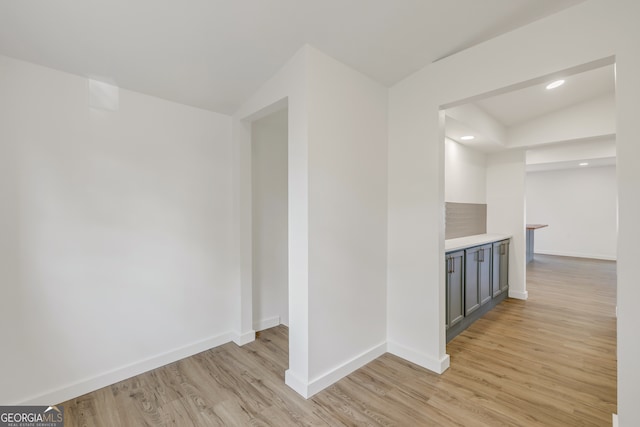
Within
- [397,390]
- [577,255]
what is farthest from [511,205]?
[577,255]

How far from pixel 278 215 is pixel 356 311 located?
148 cm

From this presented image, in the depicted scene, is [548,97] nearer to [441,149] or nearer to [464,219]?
[464,219]

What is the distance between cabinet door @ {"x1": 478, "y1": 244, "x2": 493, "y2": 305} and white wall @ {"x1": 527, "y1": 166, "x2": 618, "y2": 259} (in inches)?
234

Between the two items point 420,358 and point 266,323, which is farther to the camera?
point 266,323

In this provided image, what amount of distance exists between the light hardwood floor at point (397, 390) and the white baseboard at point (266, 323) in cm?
14

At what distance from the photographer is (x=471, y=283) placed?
3.16 metres

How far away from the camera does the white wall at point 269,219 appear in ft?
10.3

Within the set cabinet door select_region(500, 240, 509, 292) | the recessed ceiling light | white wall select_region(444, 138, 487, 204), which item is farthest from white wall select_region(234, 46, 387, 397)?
cabinet door select_region(500, 240, 509, 292)

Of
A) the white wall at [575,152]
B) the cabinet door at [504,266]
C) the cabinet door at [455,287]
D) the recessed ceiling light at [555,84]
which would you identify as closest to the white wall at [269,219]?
the cabinet door at [455,287]

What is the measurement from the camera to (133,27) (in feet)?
5.55

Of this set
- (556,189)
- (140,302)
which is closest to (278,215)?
(140,302)

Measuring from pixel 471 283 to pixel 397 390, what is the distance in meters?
1.67

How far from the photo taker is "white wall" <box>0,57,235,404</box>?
1.81 meters

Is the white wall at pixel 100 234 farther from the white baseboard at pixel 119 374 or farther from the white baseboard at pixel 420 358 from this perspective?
the white baseboard at pixel 420 358
